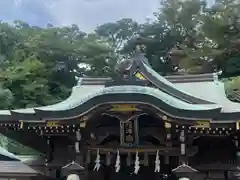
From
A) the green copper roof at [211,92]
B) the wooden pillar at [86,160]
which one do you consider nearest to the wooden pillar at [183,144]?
the green copper roof at [211,92]

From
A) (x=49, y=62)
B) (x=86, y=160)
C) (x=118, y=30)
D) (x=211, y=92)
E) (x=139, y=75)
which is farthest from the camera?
(x=118, y=30)

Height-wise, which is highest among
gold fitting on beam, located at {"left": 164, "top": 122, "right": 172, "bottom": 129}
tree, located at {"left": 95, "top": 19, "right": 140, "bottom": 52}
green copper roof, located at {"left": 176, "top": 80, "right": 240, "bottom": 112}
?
tree, located at {"left": 95, "top": 19, "right": 140, "bottom": 52}

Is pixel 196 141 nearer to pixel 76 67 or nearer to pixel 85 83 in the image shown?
pixel 85 83

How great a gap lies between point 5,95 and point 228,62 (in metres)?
11.6

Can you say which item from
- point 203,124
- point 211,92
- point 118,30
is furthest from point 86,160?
point 118,30

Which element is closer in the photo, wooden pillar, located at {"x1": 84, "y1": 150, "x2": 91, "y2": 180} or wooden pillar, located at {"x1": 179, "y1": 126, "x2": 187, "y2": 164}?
wooden pillar, located at {"x1": 179, "y1": 126, "x2": 187, "y2": 164}

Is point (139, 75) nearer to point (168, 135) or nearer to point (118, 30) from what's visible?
point (168, 135)

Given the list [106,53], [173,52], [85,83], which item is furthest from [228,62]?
[85,83]

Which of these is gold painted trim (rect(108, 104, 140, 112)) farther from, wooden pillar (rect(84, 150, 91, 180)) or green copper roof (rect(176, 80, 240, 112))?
green copper roof (rect(176, 80, 240, 112))

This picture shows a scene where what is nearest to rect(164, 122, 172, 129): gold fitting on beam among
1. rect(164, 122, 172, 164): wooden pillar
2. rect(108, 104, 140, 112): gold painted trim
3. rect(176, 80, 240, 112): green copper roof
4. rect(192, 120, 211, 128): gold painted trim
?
rect(164, 122, 172, 164): wooden pillar

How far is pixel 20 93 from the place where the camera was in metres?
20.4

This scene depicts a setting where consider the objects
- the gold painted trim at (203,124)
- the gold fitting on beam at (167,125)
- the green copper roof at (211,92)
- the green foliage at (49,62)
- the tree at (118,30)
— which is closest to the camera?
the gold painted trim at (203,124)

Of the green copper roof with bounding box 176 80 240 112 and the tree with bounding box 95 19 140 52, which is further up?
the tree with bounding box 95 19 140 52

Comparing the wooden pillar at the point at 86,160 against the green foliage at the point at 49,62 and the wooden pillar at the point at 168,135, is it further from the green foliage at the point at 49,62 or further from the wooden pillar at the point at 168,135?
the green foliage at the point at 49,62
